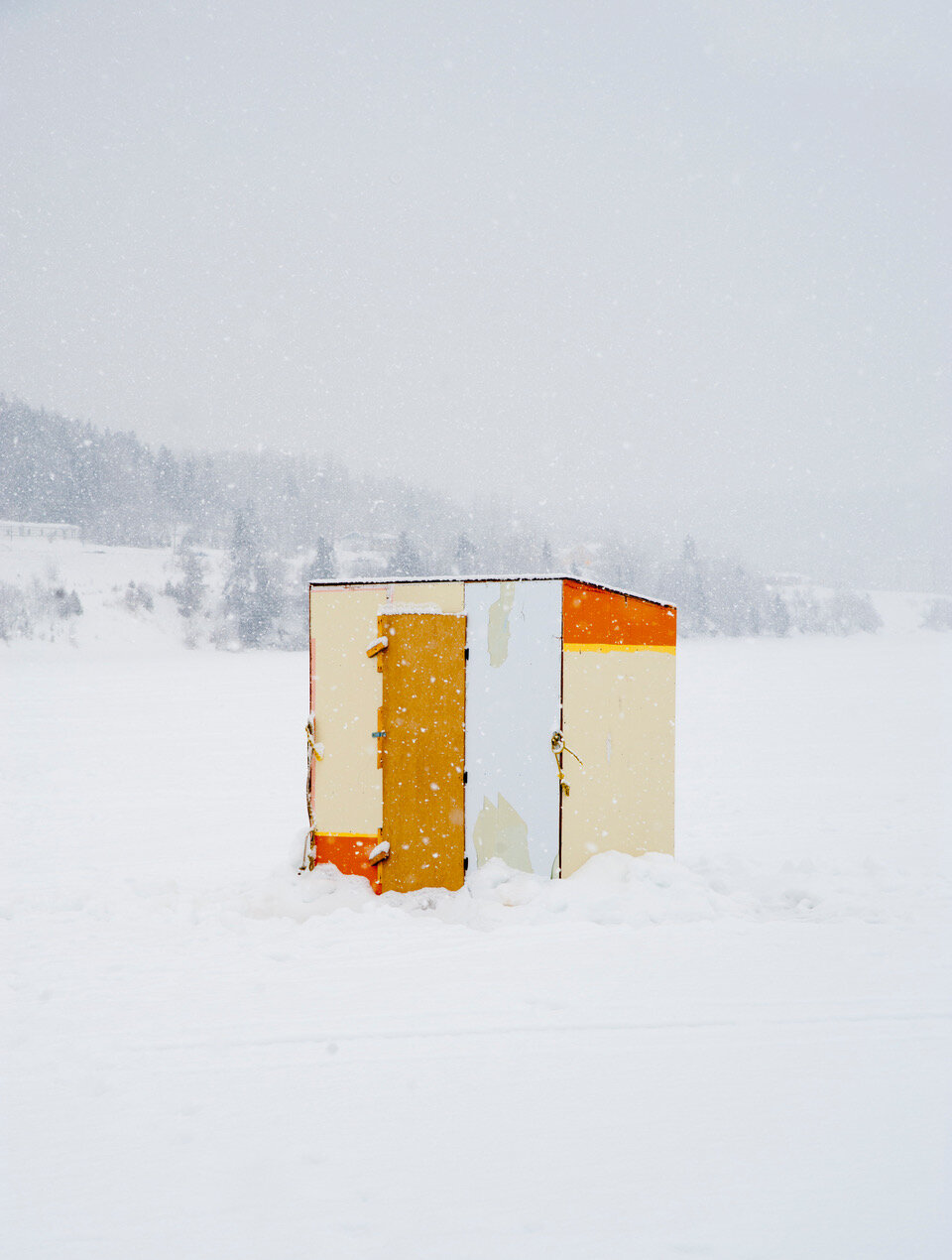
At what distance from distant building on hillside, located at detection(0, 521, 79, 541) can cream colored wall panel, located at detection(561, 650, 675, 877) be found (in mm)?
80623

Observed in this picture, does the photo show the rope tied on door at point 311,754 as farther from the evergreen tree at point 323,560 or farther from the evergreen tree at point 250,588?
the evergreen tree at point 323,560

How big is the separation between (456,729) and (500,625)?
884mm

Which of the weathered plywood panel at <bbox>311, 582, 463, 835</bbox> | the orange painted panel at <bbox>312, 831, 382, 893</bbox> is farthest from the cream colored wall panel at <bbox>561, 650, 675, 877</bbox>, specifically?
the orange painted panel at <bbox>312, 831, 382, 893</bbox>

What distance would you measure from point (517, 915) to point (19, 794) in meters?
7.66

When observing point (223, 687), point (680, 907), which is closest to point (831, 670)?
point (223, 687)

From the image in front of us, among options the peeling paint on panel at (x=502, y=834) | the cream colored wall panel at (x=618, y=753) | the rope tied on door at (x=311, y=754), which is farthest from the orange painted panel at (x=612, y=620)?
the rope tied on door at (x=311, y=754)

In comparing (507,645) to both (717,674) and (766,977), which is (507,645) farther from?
(717,674)

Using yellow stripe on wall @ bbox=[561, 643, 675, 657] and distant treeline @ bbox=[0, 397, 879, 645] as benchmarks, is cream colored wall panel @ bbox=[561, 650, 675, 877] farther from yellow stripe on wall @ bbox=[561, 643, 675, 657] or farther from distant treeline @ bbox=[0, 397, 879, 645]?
distant treeline @ bbox=[0, 397, 879, 645]

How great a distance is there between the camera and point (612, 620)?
21.2ft

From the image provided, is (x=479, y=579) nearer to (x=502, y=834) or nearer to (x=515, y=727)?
(x=515, y=727)

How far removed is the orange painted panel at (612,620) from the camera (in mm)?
6016

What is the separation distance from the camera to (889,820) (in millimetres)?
8828

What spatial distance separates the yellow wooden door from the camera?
5.99 metres

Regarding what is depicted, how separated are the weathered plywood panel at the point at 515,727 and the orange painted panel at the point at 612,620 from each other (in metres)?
0.14
